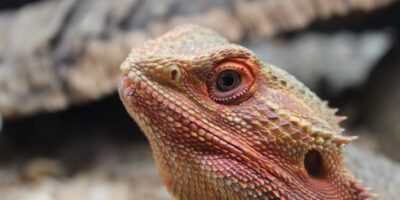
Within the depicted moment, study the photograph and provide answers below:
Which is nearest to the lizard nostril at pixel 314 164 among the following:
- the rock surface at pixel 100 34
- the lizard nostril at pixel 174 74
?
the lizard nostril at pixel 174 74

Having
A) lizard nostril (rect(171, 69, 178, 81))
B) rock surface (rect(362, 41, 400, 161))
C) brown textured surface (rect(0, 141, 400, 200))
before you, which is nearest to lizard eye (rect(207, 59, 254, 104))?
lizard nostril (rect(171, 69, 178, 81))

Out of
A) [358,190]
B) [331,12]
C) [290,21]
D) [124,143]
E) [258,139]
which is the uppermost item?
[331,12]

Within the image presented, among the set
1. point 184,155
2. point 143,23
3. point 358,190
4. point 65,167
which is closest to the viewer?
point 184,155

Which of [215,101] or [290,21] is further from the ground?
[290,21]

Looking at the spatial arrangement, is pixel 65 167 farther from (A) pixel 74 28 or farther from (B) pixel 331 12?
(B) pixel 331 12

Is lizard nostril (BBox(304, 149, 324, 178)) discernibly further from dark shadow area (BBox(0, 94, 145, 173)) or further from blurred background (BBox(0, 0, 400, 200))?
dark shadow area (BBox(0, 94, 145, 173))

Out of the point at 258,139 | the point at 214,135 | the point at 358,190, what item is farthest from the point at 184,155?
the point at 358,190

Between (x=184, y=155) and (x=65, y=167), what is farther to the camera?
(x=65, y=167)
